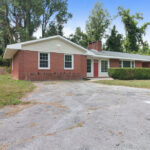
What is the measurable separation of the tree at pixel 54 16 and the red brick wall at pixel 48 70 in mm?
18002

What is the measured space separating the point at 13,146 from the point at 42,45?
11329 millimetres

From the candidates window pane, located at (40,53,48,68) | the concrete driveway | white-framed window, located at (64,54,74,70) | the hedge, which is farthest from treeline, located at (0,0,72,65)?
the concrete driveway

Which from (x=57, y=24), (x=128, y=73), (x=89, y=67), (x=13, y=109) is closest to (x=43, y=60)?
(x=89, y=67)

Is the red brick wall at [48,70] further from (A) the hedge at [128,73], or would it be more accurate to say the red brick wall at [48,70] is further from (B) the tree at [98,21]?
(B) the tree at [98,21]

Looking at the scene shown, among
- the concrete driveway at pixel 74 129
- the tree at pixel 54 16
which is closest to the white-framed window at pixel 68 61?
the concrete driveway at pixel 74 129

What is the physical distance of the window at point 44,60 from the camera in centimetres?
1252

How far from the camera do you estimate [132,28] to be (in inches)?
1395

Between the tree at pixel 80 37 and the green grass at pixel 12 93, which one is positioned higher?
the tree at pixel 80 37

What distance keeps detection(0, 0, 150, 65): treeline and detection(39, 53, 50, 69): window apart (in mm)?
13870

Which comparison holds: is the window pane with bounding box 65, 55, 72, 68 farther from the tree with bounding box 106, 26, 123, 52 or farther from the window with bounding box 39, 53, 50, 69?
the tree with bounding box 106, 26, 123, 52

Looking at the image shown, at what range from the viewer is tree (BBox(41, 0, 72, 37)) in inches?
1153

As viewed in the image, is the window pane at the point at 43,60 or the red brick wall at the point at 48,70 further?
the window pane at the point at 43,60

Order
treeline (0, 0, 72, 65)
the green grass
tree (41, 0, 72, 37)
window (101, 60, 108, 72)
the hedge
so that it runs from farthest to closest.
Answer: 1. tree (41, 0, 72, 37)
2. treeline (0, 0, 72, 65)
3. window (101, 60, 108, 72)
4. the hedge
5. the green grass

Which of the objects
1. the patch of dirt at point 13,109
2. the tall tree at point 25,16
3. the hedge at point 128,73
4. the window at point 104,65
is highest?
the tall tree at point 25,16
